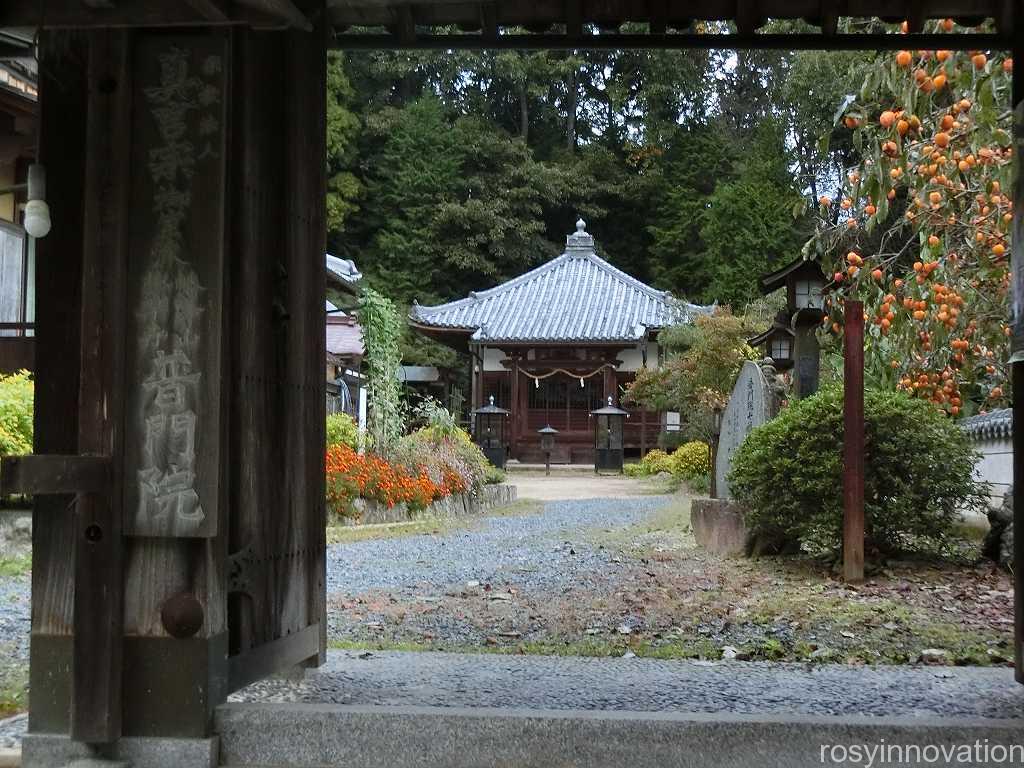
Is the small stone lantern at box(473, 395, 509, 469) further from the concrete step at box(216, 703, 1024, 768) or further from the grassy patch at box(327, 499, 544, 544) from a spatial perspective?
the concrete step at box(216, 703, 1024, 768)

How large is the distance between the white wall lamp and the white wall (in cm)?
1001

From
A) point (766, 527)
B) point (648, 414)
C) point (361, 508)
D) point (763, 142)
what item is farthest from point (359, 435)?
point (763, 142)

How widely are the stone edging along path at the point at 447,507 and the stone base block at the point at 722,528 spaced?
427 centimetres

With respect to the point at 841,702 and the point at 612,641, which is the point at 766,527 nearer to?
the point at 612,641

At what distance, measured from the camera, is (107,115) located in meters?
3.37

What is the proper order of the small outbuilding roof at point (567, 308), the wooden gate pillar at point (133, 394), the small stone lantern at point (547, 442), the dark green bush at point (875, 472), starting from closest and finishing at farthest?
the wooden gate pillar at point (133, 394)
the dark green bush at point (875, 472)
the small stone lantern at point (547, 442)
the small outbuilding roof at point (567, 308)

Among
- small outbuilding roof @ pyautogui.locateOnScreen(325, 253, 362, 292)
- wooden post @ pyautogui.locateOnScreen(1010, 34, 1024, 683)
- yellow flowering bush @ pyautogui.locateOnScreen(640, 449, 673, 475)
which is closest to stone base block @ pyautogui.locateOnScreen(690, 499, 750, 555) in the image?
wooden post @ pyautogui.locateOnScreen(1010, 34, 1024, 683)

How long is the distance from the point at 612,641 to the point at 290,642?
2284 mm

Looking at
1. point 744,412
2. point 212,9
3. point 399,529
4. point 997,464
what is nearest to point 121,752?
point 212,9

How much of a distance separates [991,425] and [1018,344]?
333 inches

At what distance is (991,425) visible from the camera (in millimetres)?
11469

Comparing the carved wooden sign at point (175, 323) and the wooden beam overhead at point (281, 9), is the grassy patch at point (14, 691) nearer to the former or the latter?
the carved wooden sign at point (175, 323)

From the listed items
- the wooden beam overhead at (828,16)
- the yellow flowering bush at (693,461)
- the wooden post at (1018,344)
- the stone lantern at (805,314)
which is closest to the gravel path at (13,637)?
the wooden post at (1018,344)

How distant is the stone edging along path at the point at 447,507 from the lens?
12.4 meters
